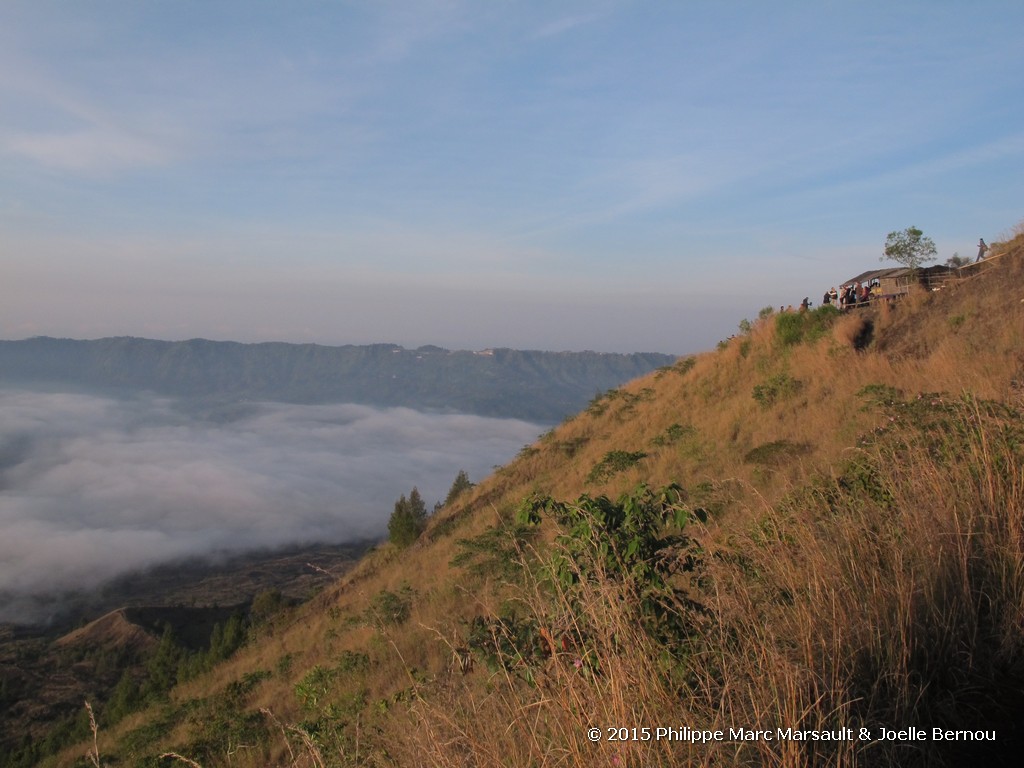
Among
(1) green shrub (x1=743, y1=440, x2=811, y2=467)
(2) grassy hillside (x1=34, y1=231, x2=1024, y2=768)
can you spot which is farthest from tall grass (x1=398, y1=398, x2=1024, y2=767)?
(1) green shrub (x1=743, y1=440, x2=811, y2=467)

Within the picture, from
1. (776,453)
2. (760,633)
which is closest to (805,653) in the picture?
(760,633)

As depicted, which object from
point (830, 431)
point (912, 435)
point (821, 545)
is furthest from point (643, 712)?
point (830, 431)

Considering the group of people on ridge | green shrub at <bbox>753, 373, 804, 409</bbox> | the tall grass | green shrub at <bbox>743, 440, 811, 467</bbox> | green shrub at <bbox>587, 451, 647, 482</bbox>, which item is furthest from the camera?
the group of people on ridge

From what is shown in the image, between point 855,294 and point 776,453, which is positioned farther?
point 855,294

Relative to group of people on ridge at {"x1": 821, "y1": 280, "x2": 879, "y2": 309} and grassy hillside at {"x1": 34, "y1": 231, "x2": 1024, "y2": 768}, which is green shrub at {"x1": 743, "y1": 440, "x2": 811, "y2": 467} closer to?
grassy hillside at {"x1": 34, "y1": 231, "x2": 1024, "y2": 768}

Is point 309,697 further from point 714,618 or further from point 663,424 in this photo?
point 663,424

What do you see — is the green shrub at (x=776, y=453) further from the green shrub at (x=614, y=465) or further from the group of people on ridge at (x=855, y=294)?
the group of people on ridge at (x=855, y=294)

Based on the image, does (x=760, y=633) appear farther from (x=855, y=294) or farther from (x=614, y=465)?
(x=855, y=294)

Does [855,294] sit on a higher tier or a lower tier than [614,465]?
higher

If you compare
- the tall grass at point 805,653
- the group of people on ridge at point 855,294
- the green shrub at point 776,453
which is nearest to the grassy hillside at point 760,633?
the tall grass at point 805,653

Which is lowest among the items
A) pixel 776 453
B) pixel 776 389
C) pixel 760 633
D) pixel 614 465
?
pixel 614 465

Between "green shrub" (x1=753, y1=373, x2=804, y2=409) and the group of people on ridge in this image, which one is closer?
"green shrub" (x1=753, y1=373, x2=804, y2=409)

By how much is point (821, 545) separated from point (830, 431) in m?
8.44

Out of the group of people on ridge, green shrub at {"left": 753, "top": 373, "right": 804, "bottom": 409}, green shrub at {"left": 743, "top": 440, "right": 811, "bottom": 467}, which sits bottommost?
green shrub at {"left": 743, "top": 440, "right": 811, "bottom": 467}
